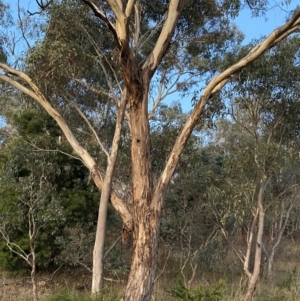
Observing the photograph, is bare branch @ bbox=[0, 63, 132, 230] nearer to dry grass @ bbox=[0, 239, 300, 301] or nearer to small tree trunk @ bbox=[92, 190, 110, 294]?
small tree trunk @ bbox=[92, 190, 110, 294]

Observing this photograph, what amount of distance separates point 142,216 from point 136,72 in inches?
71.0

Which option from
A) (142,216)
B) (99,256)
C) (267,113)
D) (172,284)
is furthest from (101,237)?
(267,113)

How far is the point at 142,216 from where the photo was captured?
19.5ft

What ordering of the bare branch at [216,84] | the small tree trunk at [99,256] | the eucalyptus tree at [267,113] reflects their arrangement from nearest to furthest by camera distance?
1. the bare branch at [216,84]
2. the small tree trunk at [99,256]
3. the eucalyptus tree at [267,113]

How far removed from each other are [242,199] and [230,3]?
3727mm

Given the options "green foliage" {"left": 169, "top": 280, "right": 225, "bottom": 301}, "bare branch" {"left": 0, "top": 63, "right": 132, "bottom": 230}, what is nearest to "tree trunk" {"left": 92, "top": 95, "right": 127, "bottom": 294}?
"bare branch" {"left": 0, "top": 63, "right": 132, "bottom": 230}

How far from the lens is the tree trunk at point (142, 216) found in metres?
5.78

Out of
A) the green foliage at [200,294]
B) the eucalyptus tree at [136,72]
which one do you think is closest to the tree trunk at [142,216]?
the eucalyptus tree at [136,72]

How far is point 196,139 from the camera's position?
11.5 m

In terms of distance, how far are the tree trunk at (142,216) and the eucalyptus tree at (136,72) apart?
0.01 meters

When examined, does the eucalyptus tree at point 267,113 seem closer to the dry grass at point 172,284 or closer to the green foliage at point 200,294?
the dry grass at point 172,284

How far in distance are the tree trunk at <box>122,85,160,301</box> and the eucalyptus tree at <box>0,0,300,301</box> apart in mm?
12

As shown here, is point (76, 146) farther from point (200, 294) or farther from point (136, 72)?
point (200, 294)

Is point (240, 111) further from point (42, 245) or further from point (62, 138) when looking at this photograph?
point (42, 245)
